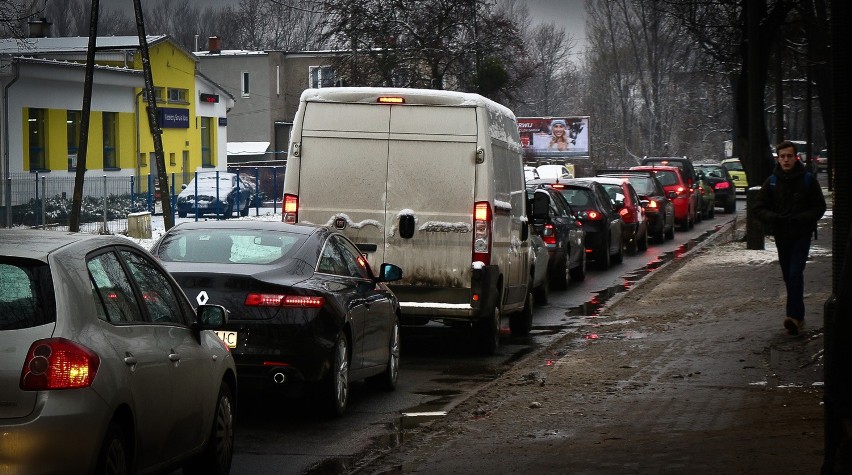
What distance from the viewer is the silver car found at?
5.32 metres

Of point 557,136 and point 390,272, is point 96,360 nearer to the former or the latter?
point 390,272

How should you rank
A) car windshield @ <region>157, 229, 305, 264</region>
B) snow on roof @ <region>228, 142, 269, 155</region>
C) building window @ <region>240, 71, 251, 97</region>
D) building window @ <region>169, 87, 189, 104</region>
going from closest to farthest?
car windshield @ <region>157, 229, 305, 264</region>, building window @ <region>169, 87, 189, 104</region>, snow on roof @ <region>228, 142, 269, 155</region>, building window @ <region>240, 71, 251, 97</region>

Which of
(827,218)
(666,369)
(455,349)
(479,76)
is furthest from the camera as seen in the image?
(479,76)

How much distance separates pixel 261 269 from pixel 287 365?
76cm

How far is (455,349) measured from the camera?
14742mm

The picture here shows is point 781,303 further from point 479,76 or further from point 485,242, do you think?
point 479,76

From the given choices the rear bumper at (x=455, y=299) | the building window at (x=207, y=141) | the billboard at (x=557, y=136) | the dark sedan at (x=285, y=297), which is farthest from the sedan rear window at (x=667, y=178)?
the billboard at (x=557, y=136)

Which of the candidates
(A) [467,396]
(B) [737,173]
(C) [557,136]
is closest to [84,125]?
(A) [467,396]

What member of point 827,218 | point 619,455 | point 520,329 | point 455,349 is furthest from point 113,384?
point 827,218

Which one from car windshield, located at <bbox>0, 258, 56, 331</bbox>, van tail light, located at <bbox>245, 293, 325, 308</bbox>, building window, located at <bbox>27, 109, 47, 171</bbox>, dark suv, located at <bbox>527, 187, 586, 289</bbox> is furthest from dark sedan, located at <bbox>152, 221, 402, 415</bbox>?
building window, located at <bbox>27, 109, 47, 171</bbox>

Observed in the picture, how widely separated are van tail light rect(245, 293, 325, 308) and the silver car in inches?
90.3

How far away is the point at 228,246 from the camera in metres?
10.5

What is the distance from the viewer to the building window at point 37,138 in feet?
147

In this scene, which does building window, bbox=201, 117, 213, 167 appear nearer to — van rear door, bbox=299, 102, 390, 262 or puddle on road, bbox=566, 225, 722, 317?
puddle on road, bbox=566, 225, 722, 317
